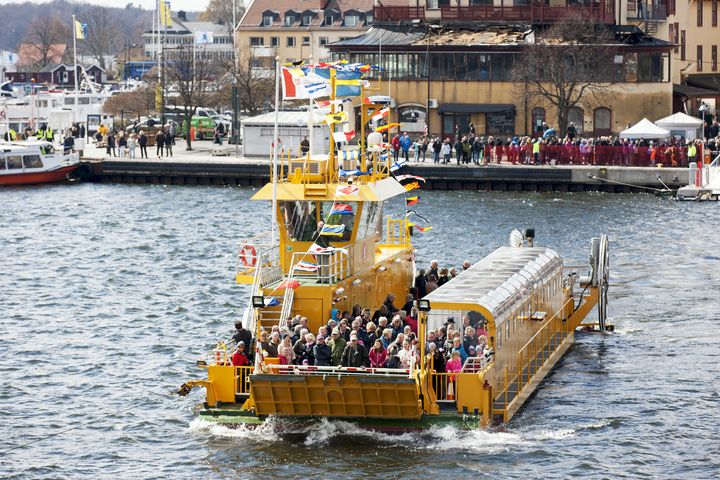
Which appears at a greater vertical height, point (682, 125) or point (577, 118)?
point (577, 118)

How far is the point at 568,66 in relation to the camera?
91.6 metres

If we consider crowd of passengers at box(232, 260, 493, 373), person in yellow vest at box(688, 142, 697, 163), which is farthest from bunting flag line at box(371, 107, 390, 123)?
person in yellow vest at box(688, 142, 697, 163)

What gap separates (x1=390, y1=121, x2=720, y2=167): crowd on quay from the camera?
79875 mm

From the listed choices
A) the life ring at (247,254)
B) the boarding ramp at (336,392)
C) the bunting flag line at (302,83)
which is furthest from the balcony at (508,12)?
the boarding ramp at (336,392)

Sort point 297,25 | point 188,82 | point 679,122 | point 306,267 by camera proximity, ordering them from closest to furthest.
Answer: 1. point 306,267
2. point 679,122
3. point 188,82
4. point 297,25

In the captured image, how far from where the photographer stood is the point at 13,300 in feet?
167

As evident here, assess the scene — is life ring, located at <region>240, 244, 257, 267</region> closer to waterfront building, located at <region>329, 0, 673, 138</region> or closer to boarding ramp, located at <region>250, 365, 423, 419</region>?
boarding ramp, located at <region>250, 365, 423, 419</region>

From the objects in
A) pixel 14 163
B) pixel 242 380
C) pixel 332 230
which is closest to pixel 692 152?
pixel 14 163

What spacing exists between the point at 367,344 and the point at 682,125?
5747 centimetres

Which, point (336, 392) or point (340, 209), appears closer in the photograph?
point (336, 392)

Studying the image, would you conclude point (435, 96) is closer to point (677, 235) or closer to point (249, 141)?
point (249, 141)

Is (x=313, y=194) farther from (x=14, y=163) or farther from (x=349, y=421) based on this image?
(x=14, y=163)

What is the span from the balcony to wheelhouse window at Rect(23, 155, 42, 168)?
25192 millimetres

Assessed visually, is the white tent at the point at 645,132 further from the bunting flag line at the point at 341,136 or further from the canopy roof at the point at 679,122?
the bunting flag line at the point at 341,136
